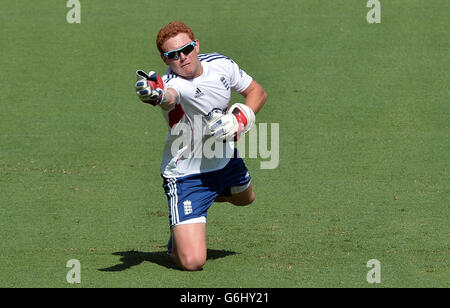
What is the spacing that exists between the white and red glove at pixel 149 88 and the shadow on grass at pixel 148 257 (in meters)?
1.71

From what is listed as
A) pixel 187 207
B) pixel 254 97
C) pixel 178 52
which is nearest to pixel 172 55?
pixel 178 52

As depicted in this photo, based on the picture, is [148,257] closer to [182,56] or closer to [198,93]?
[198,93]

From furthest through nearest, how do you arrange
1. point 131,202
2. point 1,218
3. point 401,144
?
point 401,144 < point 131,202 < point 1,218

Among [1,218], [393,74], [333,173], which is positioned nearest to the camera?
[1,218]

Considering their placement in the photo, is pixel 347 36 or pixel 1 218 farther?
pixel 347 36

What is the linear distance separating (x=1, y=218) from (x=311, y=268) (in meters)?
3.87

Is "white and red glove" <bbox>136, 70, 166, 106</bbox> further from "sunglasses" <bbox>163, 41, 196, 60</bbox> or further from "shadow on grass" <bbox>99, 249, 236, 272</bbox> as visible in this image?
"shadow on grass" <bbox>99, 249, 236, 272</bbox>

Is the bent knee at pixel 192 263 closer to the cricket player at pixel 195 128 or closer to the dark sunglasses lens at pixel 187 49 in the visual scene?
the cricket player at pixel 195 128

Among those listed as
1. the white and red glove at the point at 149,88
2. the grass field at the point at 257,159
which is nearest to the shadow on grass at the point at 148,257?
the grass field at the point at 257,159

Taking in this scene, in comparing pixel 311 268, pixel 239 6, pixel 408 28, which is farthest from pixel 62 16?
pixel 311 268

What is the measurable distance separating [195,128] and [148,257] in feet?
4.44

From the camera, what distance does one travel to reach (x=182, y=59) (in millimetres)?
7926

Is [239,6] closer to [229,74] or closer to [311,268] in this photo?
[229,74]

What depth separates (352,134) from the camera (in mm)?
13461
